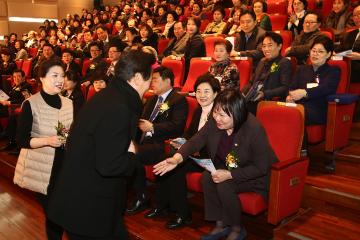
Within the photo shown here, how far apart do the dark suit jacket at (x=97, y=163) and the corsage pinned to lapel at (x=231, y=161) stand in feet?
2.59

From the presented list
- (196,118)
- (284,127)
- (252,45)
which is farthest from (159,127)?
(252,45)

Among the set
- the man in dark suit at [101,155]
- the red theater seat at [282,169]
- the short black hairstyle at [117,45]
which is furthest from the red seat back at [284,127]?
the short black hairstyle at [117,45]

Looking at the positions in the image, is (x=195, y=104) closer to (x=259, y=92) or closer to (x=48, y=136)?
(x=259, y=92)

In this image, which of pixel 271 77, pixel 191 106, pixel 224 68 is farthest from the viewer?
pixel 224 68

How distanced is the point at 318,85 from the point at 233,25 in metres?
2.22

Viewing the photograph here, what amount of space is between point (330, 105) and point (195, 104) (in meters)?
0.87

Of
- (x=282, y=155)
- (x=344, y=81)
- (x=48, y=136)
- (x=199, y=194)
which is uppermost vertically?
(x=344, y=81)

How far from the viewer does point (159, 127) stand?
7.89ft

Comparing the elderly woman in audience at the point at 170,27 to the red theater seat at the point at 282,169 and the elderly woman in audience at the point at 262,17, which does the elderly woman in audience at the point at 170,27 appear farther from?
the red theater seat at the point at 282,169

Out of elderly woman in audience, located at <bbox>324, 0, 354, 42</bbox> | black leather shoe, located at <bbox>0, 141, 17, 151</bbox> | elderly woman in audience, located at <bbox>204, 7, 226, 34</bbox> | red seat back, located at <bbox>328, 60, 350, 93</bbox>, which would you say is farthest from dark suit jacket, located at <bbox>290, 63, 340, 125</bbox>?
black leather shoe, located at <bbox>0, 141, 17, 151</bbox>

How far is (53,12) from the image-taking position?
10695 millimetres

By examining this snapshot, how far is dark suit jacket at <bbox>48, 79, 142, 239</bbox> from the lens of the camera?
44.9 inches

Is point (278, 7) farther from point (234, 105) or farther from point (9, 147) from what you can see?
point (9, 147)

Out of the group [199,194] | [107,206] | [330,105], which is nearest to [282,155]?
[330,105]
